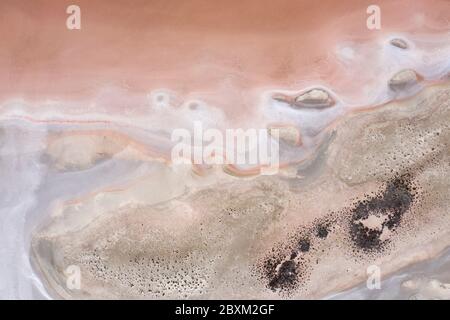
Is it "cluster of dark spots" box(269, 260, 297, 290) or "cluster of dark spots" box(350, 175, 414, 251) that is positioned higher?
"cluster of dark spots" box(350, 175, 414, 251)

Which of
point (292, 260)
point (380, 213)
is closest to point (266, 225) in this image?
point (292, 260)

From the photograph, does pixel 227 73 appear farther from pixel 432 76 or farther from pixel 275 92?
pixel 432 76

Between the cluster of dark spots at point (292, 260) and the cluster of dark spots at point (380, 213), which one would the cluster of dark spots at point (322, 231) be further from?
the cluster of dark spots at point (380, 213)

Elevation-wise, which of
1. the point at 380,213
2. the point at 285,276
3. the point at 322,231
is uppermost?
the point at 380,213

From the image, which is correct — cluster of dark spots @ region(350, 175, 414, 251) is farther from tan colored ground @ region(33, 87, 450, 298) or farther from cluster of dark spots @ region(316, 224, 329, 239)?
cluster of dark spots @ region(316, 224, 329, 239)

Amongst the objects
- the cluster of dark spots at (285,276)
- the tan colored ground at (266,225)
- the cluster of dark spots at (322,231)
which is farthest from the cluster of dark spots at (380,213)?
the cluster of dark spots at (285,276)

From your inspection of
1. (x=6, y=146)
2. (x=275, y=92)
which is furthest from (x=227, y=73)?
(x=6, y=146)

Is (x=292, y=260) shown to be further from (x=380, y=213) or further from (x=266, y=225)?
(x=380, y=213)

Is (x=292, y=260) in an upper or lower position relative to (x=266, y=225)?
lower

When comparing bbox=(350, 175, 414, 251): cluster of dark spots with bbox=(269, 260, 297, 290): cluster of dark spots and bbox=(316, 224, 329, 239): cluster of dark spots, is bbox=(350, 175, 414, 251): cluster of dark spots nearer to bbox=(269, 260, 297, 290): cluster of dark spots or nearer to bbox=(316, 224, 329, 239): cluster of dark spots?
bbox=(316, 224, 329, 239): cluster of dark spots

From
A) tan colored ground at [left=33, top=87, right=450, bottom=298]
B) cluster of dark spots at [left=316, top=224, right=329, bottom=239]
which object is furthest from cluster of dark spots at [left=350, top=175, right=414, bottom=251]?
cluster of dark spots at [left=316, top=224, right=329, bottom=239]
